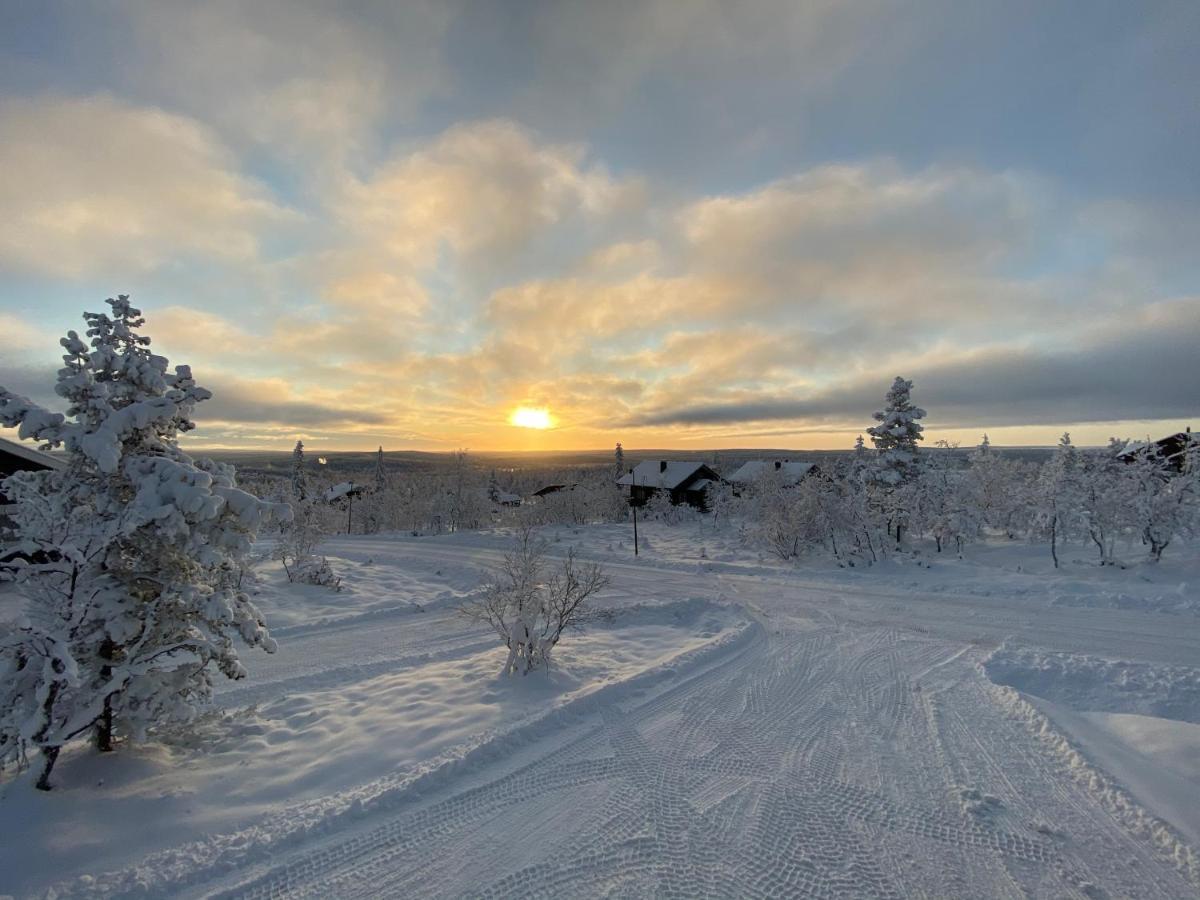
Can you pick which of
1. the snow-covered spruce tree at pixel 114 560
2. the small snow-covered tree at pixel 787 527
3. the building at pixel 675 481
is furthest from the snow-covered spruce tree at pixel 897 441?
the snow-covered spruce tree at pixel 114 560

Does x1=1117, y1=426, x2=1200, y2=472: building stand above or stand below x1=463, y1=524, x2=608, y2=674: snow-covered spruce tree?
above

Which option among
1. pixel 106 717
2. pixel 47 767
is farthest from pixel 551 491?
pixel 47 767

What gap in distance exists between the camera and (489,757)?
21.9 feet

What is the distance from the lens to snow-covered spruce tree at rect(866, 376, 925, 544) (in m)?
27.2

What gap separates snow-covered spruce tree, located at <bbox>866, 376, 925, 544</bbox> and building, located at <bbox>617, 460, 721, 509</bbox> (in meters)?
24.7

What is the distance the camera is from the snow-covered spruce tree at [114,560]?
5297 millimetres

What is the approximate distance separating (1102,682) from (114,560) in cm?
1461

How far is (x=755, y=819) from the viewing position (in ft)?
17.9

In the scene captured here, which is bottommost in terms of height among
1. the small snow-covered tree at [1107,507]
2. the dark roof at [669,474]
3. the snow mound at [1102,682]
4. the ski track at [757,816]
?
the snow mound at [1102,682]

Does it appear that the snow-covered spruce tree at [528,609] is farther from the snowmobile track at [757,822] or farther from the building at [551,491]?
the building at [551,491]

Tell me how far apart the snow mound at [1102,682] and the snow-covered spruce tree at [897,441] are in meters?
17.4

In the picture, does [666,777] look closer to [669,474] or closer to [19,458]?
[19,458]

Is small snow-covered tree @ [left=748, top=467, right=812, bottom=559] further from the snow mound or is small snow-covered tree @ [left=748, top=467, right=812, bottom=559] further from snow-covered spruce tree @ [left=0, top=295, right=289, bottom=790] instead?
snow-covered spruce tree @ [left=0, top=295, right=289, bottom=790]

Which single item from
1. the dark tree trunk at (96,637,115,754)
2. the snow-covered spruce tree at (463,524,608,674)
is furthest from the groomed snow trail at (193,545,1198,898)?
the dark tree trunk at (96,637,115,754)
